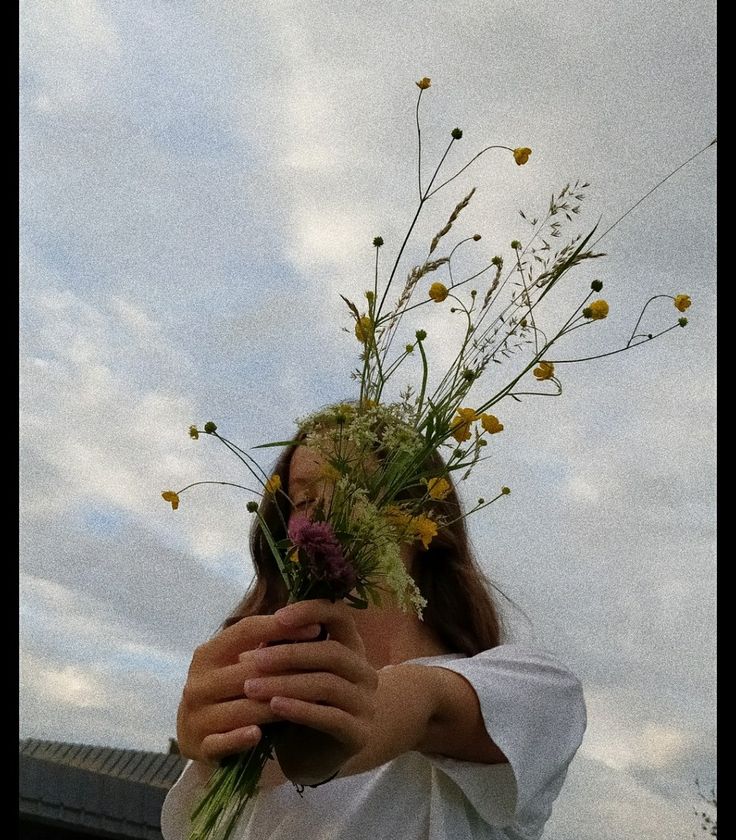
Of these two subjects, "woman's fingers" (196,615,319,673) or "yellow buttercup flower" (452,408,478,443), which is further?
"yellow buttercup flower" (452,408,478,443)

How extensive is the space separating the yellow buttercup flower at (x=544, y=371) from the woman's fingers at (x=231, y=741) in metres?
0.84

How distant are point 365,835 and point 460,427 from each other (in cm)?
86

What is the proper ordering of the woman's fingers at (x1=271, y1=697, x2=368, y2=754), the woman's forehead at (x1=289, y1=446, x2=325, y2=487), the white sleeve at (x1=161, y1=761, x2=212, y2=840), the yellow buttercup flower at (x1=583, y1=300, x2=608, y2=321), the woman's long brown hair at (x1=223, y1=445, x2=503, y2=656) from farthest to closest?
the woman's long brown hair at (x1=223, y1=445, x2=503, y2=656)
the woman's forehead at (x1=289, y1=446, x2=325, y2=487)
the white sleeve at (x1=161, y1=761, x2=212, y2=840)
the yellow buttercup flower at (x1=583, y1=300, x2=608, y2=321)
the woman's fingers at (x1=271, y1=697, x2=368, y2=754)

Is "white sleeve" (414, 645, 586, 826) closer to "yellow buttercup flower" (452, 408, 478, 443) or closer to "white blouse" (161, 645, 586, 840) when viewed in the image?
"white blouse" (161, 645, 586, 840)

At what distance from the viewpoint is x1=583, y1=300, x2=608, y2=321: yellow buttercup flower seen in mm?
1827

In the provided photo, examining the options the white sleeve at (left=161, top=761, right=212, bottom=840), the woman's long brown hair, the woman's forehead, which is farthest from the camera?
the woman's long brown hair

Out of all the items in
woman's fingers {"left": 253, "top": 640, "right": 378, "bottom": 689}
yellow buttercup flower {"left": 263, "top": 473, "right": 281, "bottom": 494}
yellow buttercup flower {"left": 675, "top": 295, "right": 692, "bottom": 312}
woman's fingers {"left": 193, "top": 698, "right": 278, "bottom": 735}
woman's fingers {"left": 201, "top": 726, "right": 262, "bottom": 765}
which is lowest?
Answer: woman's fingers {"left": 201, "top": 726, "right": 262, "bottom": 765}

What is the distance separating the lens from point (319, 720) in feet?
5.06

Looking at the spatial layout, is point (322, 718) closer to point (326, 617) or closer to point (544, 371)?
point (326, 617)

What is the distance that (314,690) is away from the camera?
5.13 ft

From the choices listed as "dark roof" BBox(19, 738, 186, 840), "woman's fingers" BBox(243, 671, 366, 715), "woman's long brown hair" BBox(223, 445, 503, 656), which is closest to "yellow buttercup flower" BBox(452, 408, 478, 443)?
"woman's fingers" BBox(243, 671, 366, 715)
